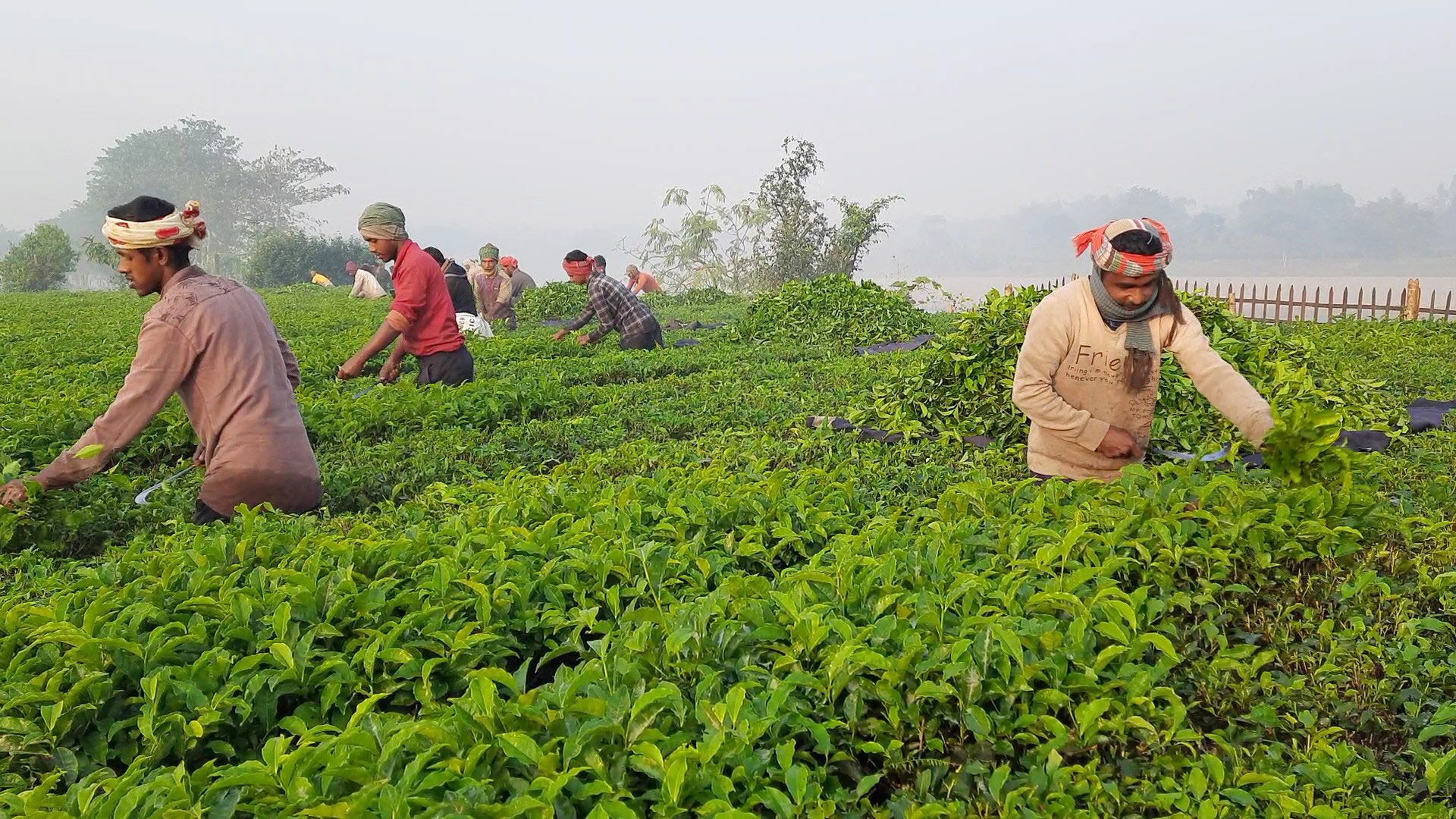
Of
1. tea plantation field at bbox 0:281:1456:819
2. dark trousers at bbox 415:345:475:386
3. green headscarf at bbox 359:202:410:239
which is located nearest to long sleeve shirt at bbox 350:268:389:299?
dark trousers at bbox 415:345:475:386

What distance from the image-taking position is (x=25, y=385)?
772cm

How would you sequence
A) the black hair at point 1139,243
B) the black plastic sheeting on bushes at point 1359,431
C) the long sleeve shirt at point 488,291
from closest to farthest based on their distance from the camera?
1. the black hair at point 1139,243
2. the black plastic sheeting on bushes at point 1359,431
3. the long sleeve shirt at point 488,291

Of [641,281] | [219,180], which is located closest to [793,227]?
[641,281]

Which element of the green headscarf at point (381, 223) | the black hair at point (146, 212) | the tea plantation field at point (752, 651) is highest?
the green headscarf at point (381, 223)

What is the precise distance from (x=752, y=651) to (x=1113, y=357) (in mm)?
2343

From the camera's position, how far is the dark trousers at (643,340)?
38.5 ft

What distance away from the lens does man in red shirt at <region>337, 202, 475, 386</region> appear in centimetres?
662

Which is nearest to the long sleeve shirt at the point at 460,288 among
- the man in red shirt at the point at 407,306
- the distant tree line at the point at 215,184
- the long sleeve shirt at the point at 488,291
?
the long sleeve shirt at the point at 488,291

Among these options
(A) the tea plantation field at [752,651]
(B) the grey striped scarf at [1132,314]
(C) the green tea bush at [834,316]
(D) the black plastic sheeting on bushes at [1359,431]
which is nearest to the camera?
(A) the tea plantation field at [752,651]

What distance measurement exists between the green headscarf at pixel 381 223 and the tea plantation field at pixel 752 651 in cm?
250

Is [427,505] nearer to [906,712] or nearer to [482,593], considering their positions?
[482,593]

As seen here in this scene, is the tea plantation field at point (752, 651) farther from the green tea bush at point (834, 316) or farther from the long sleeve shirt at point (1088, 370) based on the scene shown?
the green tea bush at point (834, 316)

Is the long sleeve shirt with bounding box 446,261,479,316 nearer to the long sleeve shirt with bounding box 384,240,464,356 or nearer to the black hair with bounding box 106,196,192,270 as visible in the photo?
the long sleeve shirt with bounding box 384,240,464,356

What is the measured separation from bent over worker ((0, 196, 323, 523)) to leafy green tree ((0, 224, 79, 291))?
143 feet
